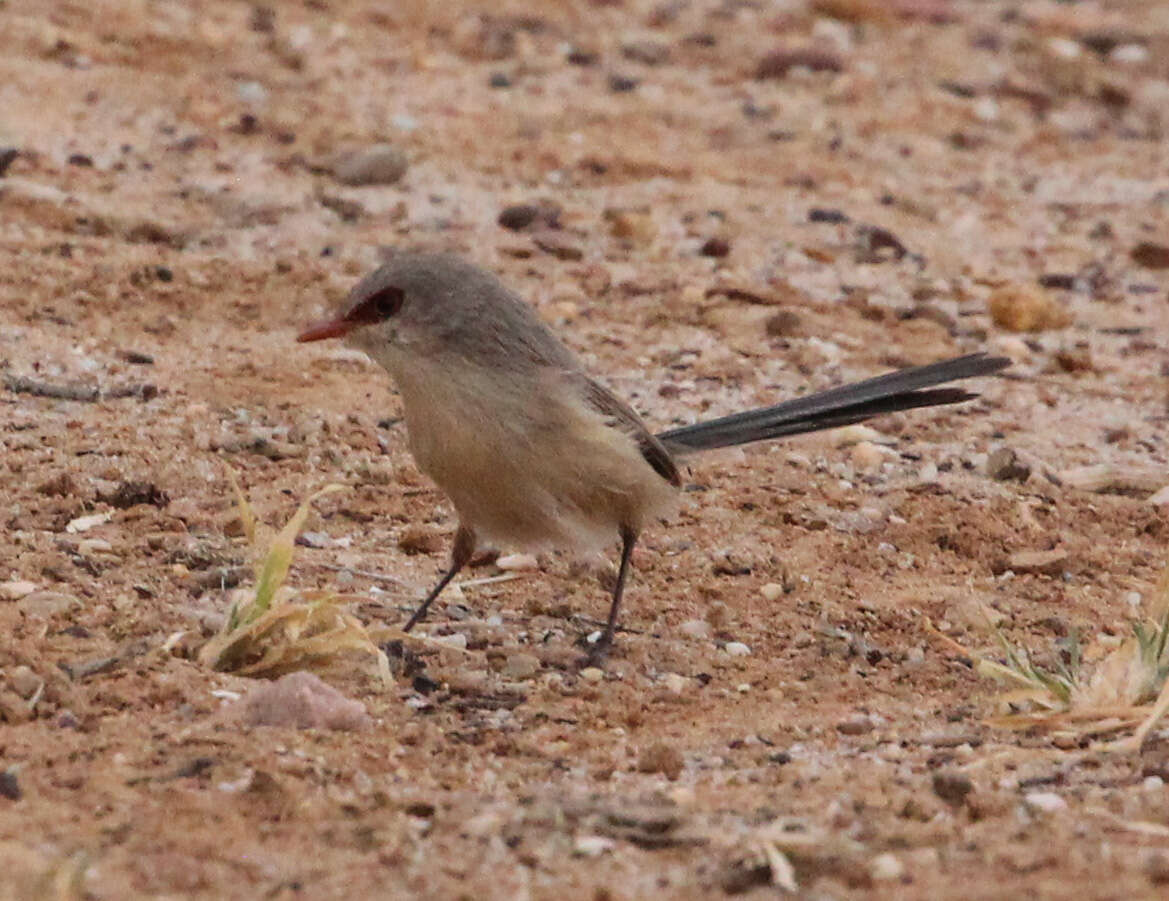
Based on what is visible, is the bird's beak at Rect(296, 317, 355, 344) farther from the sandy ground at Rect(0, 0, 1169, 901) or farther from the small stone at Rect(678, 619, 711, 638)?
the small stone at Rect(678, 619, 711, 638)

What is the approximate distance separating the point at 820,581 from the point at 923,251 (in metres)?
3.91

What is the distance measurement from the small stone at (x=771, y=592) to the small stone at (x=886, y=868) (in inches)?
87.4

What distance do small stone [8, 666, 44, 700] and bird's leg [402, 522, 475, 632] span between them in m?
1.27

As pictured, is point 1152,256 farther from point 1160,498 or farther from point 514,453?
point 514,453

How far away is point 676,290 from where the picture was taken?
354 inches

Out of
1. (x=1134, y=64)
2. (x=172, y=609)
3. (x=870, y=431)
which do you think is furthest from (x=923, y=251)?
(x=172, y=609)

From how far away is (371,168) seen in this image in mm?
9719

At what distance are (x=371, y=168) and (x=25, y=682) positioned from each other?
534 centimetres

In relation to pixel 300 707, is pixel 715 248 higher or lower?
lower

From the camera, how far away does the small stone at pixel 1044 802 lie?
14.0 feet

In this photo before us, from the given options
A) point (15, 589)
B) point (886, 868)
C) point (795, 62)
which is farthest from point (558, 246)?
point (886, 868)

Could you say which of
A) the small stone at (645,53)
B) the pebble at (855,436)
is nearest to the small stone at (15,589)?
the pebble at (855,436)

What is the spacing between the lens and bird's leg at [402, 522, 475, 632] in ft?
19.0

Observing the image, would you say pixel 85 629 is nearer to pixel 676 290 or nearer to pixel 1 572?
pixel 1 572
